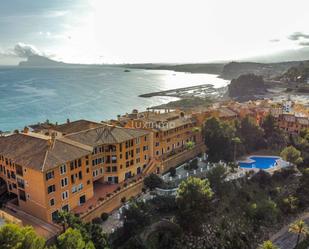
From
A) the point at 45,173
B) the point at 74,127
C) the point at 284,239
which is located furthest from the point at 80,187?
the point at 284,239

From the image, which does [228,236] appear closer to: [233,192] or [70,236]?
[233,192]

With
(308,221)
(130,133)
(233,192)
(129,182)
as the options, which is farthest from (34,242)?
(308,221)

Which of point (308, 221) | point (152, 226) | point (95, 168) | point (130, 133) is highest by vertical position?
point (130, 133)

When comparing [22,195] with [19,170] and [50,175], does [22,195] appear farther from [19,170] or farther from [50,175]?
[50,175]

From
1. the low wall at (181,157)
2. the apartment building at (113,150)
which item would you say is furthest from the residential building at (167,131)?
the apartment building at (113,150)

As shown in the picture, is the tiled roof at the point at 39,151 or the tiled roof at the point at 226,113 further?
the tiled roof at the point at 226,113

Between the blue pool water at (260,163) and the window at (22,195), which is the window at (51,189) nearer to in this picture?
the window at (22,195)
